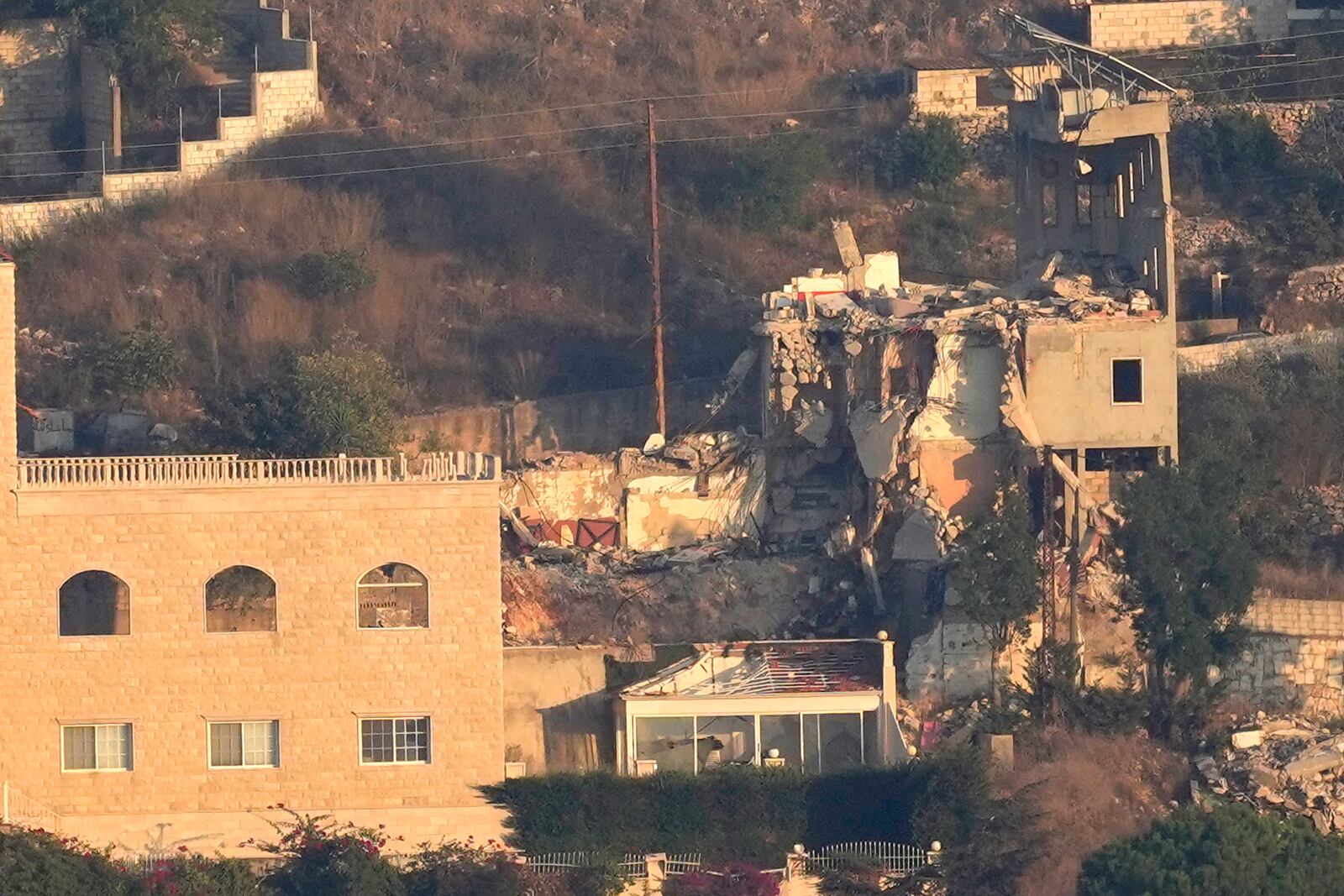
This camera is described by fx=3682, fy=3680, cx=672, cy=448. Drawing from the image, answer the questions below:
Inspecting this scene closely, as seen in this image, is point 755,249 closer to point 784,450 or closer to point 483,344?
point 483,344

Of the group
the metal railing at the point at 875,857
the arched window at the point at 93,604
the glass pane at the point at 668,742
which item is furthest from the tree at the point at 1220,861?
the arched window at the point at 93,604

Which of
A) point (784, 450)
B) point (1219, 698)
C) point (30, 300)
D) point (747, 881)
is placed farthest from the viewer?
point (30, 300)

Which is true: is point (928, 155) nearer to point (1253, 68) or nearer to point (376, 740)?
point (1253, 68)

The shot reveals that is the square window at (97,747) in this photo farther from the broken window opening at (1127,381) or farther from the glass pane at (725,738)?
the broken window opening at (1127,381)

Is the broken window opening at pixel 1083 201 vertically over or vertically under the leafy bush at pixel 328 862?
over

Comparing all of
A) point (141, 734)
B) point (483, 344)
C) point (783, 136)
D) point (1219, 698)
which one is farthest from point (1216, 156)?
point (141, 734)

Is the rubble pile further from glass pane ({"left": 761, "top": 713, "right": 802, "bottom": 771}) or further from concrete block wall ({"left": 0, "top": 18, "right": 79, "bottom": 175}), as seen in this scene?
concrete block wall ({"left": 0, "top": 18, "right": 79, "bottom": 175})
